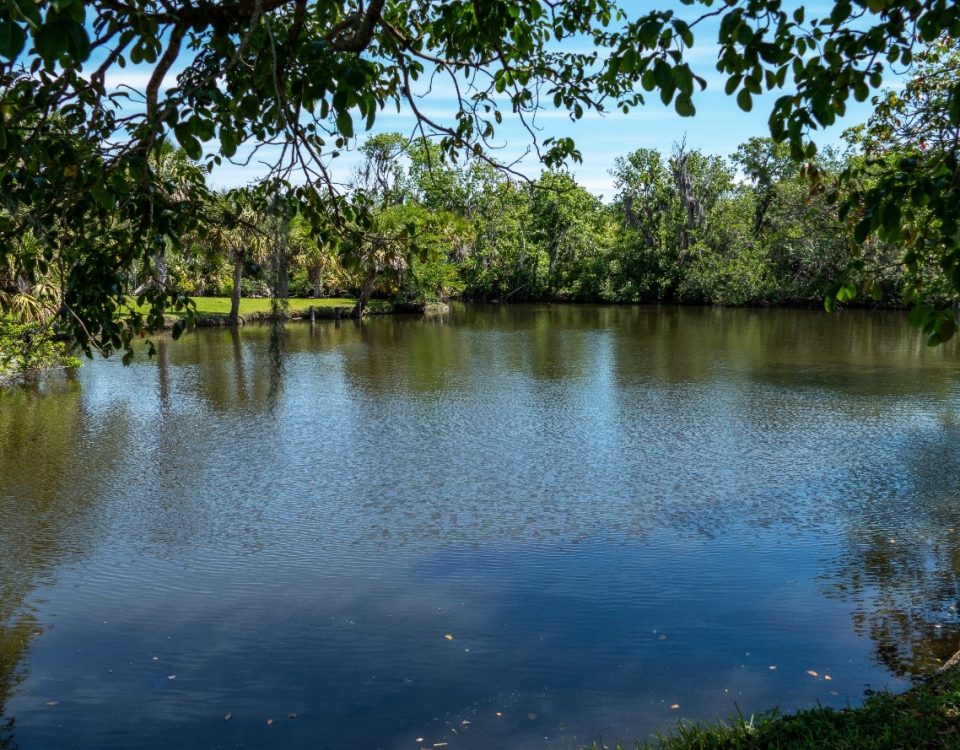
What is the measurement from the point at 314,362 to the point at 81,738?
56.8ft

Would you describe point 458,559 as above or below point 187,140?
below

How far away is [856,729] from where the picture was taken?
4137 millimetres

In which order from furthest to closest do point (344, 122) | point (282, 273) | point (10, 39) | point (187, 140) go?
point (282, 273) < point (187, 140) < point (344, 122) < point (10, 39)

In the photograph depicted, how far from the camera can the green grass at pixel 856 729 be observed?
156 inches

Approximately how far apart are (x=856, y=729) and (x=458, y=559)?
463 cm

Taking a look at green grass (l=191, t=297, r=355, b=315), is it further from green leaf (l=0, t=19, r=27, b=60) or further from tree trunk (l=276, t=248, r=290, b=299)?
green leaf (l=0, t=19, r=27, b=60)

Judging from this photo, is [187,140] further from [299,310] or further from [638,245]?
[638,245]

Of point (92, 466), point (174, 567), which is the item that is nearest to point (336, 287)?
point (92, 466)

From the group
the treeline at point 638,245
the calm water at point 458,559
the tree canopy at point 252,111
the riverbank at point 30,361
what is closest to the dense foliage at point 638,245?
the treeline at point 638,245

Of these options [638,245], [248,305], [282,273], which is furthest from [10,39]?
[638,245]

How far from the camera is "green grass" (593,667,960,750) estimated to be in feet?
13.0

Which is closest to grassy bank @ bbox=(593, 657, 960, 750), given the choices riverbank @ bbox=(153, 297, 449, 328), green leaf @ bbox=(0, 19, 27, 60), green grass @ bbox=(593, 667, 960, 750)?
green grass @ bbox=(593, 667, 960, 750)

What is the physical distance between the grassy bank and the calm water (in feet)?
2.96

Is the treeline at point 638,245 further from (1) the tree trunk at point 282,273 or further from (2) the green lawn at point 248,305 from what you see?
(1) the tree trunk at point 282,273
